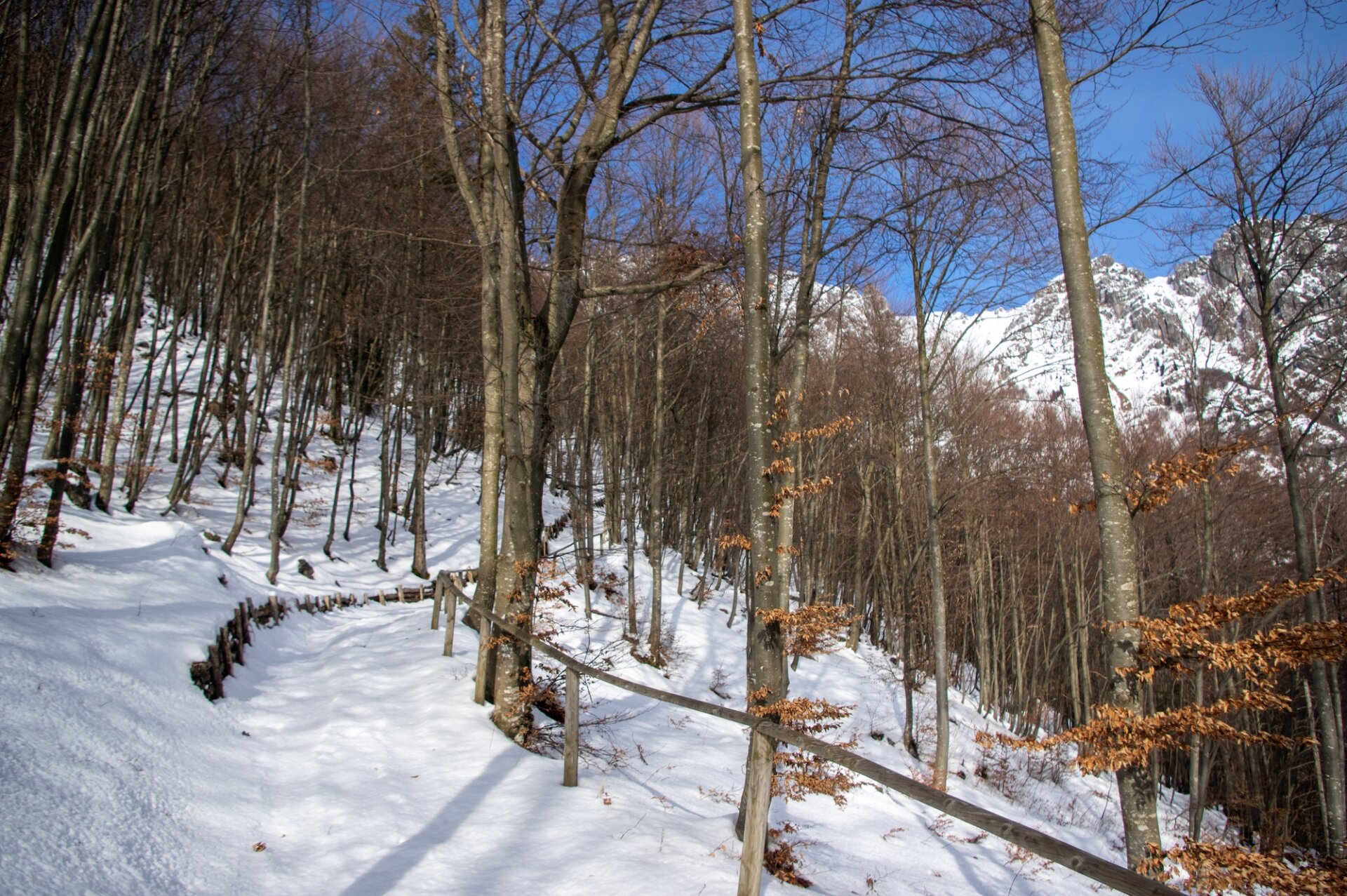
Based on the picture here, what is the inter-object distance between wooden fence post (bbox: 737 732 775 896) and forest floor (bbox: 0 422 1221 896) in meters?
0.33

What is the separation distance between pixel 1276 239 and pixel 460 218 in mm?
14605

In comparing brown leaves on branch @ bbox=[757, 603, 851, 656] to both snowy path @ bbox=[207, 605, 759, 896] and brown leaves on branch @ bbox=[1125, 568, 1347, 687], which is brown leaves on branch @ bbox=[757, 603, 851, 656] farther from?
brown leaves on branch @ bbox=[1125, 568, 1347, 687]

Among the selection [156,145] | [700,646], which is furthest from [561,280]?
[700,646]

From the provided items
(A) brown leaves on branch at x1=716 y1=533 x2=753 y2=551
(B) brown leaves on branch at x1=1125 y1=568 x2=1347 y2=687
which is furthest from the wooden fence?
(B) brown leaves on branch at x1=1125 y1=568 x2=1347 y2=687

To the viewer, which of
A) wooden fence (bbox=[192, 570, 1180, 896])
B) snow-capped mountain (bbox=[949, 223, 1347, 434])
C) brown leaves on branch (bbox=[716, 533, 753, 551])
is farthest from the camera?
snow-capped mountain (bbox=[949, 223, 1347, 434])

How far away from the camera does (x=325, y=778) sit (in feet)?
17.4

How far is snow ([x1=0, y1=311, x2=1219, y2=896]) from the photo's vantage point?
3.72 metres

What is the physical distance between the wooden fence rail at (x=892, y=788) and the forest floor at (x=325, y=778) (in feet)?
1.35

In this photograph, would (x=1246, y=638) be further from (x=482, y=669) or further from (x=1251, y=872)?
(x=482, y=669)

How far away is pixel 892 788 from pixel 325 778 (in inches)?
163

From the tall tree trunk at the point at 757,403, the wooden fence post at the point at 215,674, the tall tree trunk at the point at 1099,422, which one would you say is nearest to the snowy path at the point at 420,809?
the wooden fence post at the point at 215,674

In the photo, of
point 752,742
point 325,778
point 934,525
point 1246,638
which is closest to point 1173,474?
point 1246,638

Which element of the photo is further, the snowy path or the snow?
the snowy path

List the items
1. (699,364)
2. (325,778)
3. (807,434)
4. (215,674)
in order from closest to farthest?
(325,778) → (807,434) → (215,674) → (699,364)
